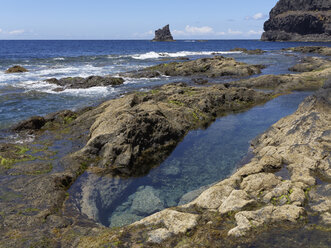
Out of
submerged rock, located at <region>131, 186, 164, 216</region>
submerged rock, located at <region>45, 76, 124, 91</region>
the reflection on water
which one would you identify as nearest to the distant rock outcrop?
submerged rock, located at <region>45, 76, 124, 91</region>

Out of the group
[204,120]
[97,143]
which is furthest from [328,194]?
[204,120]

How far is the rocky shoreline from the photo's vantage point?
7.65 meters

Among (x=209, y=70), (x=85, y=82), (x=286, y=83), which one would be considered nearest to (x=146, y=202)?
(x=286, y=83)

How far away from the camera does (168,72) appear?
48.6 m

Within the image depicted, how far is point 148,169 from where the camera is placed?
1402cm

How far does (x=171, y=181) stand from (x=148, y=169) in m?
1.68

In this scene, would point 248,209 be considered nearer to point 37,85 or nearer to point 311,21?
point 37,85

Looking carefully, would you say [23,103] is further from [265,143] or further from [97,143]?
[265,143]

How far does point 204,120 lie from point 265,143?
665cm

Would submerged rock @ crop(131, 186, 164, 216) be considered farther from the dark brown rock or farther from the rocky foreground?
the dark brown rock

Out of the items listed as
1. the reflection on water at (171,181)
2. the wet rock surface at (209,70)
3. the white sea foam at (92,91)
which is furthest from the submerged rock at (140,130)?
the wet rock surface at (209,70)

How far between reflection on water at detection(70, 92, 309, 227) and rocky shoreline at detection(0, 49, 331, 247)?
2.27ft

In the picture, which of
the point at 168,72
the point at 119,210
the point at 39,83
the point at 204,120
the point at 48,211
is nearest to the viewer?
the point at 48,211

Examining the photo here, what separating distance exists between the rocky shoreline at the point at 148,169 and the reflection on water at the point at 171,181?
2.27ft
